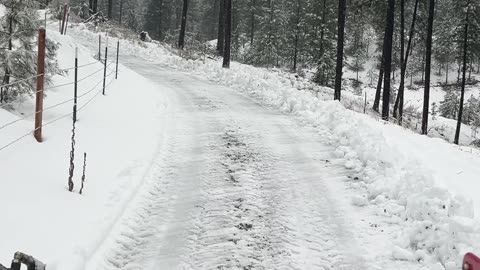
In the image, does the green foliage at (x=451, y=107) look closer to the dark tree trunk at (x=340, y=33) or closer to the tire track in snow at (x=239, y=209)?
the dark tree trunk at (x=340, y=33)

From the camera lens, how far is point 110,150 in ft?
28.6

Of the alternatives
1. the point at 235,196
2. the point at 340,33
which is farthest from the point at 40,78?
the point at 340,33

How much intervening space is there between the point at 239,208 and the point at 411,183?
2442 mm


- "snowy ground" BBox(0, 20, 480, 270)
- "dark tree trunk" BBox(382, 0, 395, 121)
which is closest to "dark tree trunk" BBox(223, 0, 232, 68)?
"dark tree trunk" BBox(382, 0, 395, 121)

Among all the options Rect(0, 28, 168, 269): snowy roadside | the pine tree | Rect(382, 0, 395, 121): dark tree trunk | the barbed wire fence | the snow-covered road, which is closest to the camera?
Rect(0, 28, 168, 269): snowy roadside

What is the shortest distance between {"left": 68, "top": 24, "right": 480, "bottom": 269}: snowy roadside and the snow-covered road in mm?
403

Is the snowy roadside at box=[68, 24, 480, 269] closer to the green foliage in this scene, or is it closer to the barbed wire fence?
the barbed wire fence

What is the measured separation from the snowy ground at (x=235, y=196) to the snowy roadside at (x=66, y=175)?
0.02m

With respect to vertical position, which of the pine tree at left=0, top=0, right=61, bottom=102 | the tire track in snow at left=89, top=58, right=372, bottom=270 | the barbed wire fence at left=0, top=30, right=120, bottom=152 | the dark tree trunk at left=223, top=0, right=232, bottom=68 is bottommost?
the tire track in snow at left=89, top=58, right=372, bottom=270

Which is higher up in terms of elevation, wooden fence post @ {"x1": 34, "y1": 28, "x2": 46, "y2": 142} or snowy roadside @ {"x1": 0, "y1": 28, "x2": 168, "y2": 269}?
Answer: wooden fence post @ {"x1": 34, "y1": 28, "x2": 46, "y2": 142}

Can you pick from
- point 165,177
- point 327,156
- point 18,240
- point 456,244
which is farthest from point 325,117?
point 18,240

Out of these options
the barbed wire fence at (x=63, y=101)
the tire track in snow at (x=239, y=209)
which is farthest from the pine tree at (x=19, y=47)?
the tire track in snow at (x=239, y=209)

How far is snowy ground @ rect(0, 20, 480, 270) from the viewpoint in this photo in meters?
5.30

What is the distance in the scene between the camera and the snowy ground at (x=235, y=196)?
17.4 ft
